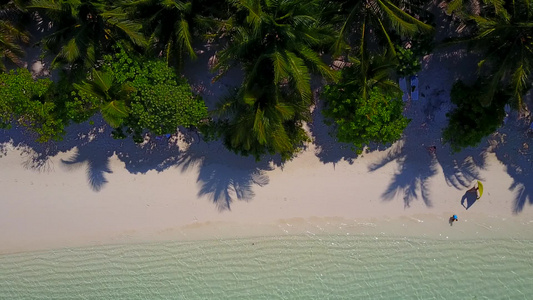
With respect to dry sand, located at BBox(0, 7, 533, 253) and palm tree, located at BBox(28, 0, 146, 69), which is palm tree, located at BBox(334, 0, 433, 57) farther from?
palm tree, located at BBox(28, 0, 146, 69)

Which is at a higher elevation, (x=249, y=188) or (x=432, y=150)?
(x=432, y=150)

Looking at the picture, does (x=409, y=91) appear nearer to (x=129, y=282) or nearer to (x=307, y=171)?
(x=307, y=171)

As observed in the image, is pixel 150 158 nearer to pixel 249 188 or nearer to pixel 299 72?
pixel 249 188

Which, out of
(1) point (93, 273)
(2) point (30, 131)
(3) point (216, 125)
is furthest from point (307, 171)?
(2) point (30, 131)

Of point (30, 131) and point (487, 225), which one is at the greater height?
point (30, 131)

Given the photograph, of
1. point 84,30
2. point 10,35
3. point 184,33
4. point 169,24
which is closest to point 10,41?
point 10,35

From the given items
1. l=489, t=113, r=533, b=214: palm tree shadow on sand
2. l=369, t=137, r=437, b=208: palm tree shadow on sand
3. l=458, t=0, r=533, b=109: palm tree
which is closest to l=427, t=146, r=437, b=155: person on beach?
l=369, t=137, r=437, b=208: palm tree shadow on sand

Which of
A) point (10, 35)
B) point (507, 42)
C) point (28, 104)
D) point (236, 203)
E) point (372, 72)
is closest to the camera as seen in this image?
point (507, 42)
